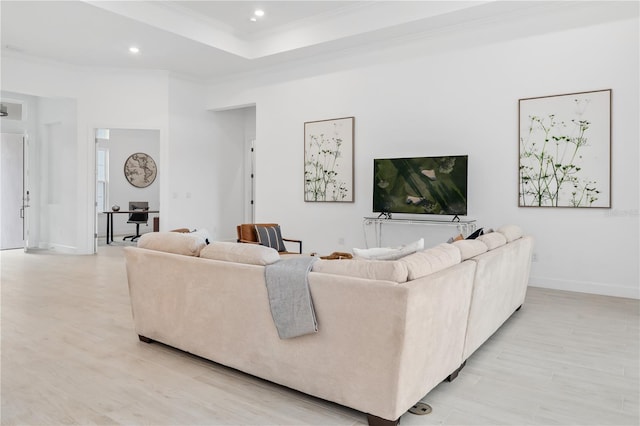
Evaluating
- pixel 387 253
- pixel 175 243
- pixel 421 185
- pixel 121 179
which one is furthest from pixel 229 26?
pixel 121 179

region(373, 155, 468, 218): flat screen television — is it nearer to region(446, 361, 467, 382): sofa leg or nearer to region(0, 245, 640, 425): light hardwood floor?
region(0, 245, 640, 425): light hardwood floor

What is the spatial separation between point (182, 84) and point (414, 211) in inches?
201

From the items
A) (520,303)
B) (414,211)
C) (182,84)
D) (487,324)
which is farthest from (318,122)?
(487,324)

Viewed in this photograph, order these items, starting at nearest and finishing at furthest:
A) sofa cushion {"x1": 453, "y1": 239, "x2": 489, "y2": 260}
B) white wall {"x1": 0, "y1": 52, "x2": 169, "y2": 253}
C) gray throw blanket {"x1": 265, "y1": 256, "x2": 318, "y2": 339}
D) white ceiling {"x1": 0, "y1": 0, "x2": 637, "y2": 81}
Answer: gray throw blanket {"x1": 265, "y1": 256, "x2": 318, "y2": 339} → sofa cushion {"x1": 453, "y1": 239, "x2": 489, "y2": 260} → white ceiling {"x1": 0, "y1": 0, "x2": 637, "y2": 81} → white wall {"x1": 0, "y1": 52, "x2": 169, "y2": 253}

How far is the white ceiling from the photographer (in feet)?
17.7

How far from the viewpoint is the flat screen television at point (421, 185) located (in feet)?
A: 18.6

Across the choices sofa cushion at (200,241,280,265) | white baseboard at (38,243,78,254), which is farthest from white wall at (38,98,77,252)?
sofa cushion at (200,241,280,265)

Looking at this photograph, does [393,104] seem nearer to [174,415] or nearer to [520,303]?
[520,303]

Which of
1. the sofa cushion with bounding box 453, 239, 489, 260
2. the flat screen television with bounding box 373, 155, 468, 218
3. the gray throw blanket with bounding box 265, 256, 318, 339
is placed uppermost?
the flat screen television with bounding box 373, 155, 468, 218

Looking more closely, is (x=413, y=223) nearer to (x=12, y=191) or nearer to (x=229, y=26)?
(x=229, y=26)

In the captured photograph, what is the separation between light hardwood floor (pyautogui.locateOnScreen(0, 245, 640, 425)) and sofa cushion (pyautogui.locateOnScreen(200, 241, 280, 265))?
719 millimetres

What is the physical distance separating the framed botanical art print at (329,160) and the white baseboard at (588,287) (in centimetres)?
282

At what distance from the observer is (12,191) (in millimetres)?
8664

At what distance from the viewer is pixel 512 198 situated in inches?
219
